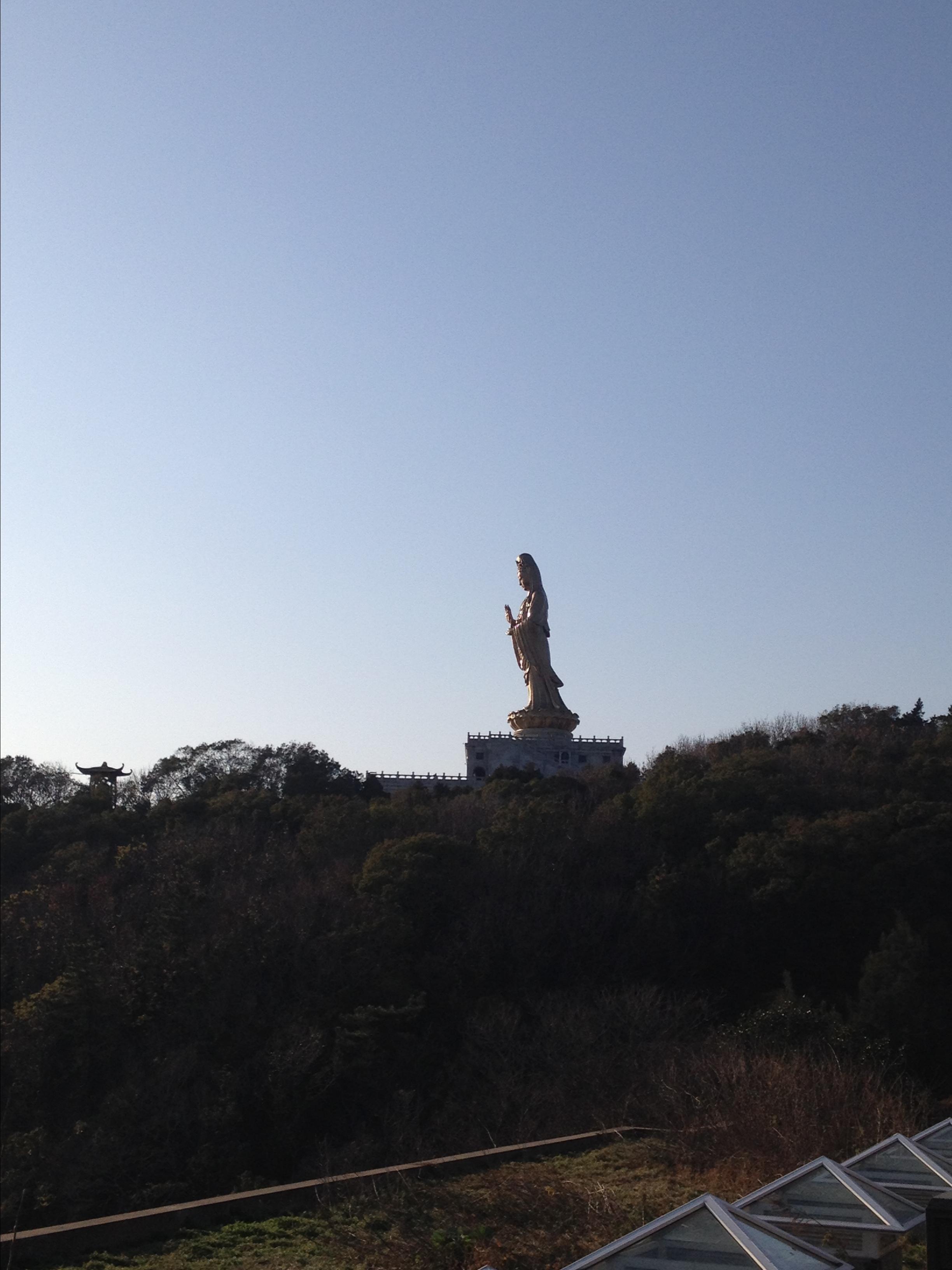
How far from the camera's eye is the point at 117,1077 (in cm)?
1905

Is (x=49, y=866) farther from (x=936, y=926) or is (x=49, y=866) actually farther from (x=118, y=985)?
(x=936, y=926)

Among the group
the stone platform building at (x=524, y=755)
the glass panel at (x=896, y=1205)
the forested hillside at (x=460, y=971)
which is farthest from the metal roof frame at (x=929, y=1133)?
the stone platform building at (x=524, y=755)

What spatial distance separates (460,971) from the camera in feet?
72.8

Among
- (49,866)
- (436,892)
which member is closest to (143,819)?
(49,866)

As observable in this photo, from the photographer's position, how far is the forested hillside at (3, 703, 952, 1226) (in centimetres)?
1652

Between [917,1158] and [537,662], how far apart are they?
3103 centimetres

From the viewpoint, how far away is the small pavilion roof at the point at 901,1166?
774 cm

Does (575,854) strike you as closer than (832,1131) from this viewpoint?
No

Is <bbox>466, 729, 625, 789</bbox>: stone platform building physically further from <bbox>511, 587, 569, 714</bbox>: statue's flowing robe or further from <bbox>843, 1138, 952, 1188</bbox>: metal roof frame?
<bbox>843, 1138, 952, 1188</bbox>: metal roof frame

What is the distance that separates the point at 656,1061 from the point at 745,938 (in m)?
7.18

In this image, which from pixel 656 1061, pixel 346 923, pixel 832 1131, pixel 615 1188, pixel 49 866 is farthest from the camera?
pixel 49 866

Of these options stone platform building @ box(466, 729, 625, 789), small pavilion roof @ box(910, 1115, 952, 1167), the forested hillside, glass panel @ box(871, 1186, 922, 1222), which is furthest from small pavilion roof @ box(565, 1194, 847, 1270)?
stone platform building @ box(466, 729, 625, 789)

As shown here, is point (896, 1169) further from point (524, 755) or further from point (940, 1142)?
point (524, 755)

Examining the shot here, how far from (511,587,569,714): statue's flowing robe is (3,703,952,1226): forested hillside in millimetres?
7520
